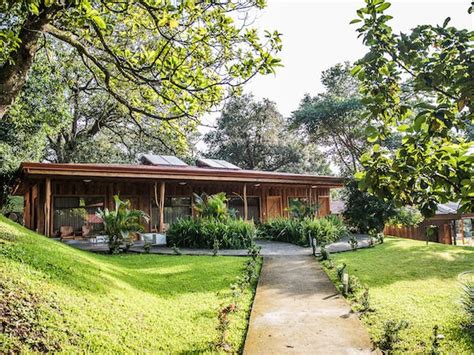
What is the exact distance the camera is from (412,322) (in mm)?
4762

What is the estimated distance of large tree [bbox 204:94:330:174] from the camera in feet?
105

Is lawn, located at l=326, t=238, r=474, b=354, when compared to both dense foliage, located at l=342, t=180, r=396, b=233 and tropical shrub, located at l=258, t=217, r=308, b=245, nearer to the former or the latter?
tropical shrub, located at l=258, t=217, r=308, b=245

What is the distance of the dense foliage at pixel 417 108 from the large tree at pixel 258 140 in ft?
94.6

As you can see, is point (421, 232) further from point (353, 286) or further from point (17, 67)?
point (17, 67)

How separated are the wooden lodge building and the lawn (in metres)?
6.70

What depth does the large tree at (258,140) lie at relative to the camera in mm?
32125

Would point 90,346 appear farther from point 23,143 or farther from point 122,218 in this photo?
point 23,143

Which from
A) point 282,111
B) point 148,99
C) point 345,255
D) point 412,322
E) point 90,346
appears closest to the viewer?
point 90,346

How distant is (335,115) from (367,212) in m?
→ 9.07

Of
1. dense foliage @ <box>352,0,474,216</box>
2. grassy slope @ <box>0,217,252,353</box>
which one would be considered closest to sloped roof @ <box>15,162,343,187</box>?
grassy slope @ <box>0,217,252,353</box>

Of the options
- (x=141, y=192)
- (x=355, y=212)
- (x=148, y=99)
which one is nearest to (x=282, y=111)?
(x=355, y=212)

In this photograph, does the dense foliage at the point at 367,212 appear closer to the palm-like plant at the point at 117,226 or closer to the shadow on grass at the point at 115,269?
the shadow on grass at the point at 115,269

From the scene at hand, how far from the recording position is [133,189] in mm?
16594

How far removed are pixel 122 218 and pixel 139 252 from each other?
1332mm
